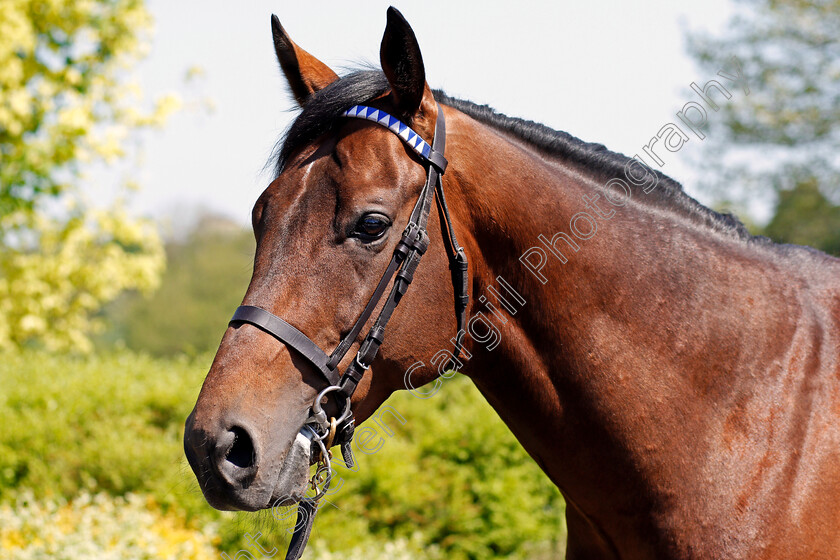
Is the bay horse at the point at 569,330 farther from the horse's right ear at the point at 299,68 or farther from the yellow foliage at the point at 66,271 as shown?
the yellow foliage at the point at 66,271

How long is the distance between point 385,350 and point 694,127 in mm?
1731

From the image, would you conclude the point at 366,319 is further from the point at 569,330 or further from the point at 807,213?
the point at 807,213

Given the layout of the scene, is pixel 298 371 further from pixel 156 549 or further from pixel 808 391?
pixel 156 549

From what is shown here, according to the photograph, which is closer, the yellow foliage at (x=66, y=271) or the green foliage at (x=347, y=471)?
the green foliage at (x=347, y=471)

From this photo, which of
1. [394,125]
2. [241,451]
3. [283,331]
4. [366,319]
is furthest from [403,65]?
[241,451]

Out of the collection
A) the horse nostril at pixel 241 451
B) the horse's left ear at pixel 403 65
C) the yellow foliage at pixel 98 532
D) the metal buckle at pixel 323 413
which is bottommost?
the yellow foliage at pixel 98 532

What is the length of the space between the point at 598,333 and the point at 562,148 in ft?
2.30

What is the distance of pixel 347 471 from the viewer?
588cm

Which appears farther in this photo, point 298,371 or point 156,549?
point 156,549

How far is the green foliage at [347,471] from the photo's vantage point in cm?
580

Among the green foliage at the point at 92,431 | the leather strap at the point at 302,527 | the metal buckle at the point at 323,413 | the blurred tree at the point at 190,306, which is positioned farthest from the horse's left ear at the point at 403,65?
the blurred tree at the point at 190,306

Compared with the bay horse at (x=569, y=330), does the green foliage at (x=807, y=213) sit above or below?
above

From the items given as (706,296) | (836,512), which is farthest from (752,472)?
(706,296)

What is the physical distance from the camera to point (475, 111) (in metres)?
2.47
